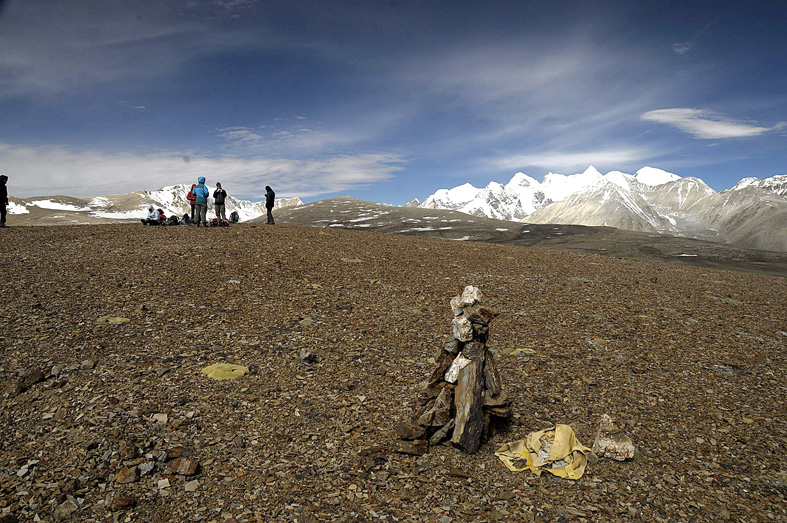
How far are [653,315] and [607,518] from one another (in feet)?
29.5

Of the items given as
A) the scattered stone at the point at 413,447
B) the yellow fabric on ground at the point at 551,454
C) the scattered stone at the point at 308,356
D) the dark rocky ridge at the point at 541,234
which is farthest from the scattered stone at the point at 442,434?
the dark rocky ridge at the point at 541,234

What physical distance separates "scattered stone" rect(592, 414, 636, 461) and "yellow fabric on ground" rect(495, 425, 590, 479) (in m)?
0.18

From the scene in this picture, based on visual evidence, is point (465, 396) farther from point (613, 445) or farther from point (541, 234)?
point (541, 234)

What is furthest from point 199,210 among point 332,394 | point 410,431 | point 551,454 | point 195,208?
point 551,454

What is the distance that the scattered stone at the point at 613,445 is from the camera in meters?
5.46

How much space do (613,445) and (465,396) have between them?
207 cm

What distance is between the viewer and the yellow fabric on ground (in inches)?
210

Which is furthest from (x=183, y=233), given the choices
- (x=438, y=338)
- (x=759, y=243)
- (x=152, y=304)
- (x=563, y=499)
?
(x=759, y=243)

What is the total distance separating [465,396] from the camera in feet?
18.7

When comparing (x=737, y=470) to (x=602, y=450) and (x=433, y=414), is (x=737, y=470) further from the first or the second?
(x=433, y=414)

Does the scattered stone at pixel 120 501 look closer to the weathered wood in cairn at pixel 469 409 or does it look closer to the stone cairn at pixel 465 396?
the stone cairn at pixel 465 396

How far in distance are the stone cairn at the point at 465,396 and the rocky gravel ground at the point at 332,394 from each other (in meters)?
0.23

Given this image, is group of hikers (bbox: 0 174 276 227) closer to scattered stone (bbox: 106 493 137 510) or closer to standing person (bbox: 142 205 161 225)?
standing person (bbox: 142 205 161 225)

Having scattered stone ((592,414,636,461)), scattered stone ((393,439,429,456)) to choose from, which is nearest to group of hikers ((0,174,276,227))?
scattered stone ((393,439,429,456))
